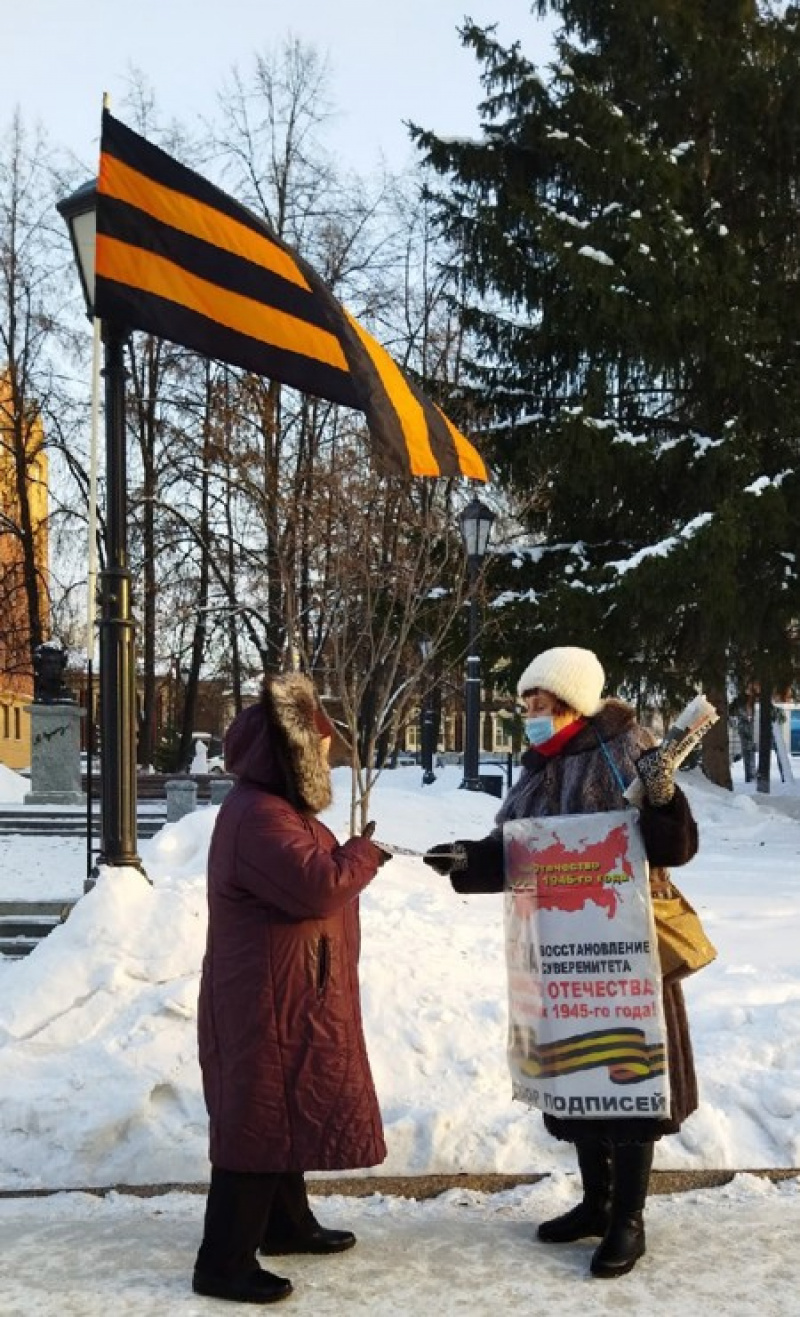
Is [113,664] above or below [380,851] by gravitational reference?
above

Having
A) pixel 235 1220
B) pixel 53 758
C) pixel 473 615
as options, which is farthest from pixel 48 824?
pixel 235 1220

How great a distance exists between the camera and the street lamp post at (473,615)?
48.8 feet

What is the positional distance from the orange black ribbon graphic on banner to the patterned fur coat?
6.1 inches

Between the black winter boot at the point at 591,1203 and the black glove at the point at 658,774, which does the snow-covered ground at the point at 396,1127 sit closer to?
the black winter boot at the point at 591,1203

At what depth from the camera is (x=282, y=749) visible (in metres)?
3.37

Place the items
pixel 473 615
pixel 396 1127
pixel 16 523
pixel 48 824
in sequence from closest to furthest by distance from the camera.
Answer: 1. pixel 396 1127
2. pixel 48 824
3. pixel 473 615
4. pixel 16 523

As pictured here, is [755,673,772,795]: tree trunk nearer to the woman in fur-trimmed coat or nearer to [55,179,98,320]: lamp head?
[55,179,98,320]: lamp head

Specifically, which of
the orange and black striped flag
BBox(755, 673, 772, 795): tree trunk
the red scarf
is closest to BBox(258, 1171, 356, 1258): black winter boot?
the red scarf

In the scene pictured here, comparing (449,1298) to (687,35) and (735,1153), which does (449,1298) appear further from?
(687,35)

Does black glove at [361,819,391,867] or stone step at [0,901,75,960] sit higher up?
black glove at [361,819,391,867]

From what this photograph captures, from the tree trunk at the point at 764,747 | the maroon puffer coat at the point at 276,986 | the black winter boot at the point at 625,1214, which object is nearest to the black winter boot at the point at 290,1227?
the maroon puffer coat at the point at 276,986

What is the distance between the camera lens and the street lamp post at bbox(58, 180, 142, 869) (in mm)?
6539

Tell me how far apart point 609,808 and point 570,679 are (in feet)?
1.31

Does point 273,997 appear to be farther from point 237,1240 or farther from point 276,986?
point 237,1240
